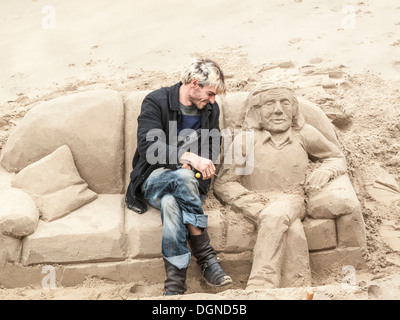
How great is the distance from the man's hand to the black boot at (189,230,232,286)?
1.45ft

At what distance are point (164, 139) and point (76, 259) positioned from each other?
3.71ft

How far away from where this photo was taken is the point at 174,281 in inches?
214

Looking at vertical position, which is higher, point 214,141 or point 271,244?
point 214,141

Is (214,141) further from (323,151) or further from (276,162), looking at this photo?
(323,151)

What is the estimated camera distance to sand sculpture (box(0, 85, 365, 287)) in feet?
18.8

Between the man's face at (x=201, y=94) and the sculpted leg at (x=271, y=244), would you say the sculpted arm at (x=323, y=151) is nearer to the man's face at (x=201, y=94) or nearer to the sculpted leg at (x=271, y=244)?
the sculpted leg at (x=271, y=244)

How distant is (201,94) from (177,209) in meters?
0.93

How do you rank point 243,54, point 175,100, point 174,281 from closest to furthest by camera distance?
point 174,281 < point 175,100 < point 243,54

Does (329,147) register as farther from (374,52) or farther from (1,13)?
(1,13)

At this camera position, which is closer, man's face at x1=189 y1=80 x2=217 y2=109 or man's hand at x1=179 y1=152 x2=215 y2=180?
man's hand at x1=179 y1=152 x2=215 y2=180

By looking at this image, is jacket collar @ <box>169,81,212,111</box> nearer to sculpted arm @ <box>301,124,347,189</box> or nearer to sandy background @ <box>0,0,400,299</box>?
sculpted arm @ <box>301,124,347,189</box>

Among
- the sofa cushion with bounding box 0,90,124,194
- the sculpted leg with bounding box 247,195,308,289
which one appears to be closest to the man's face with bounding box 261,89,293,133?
the sculpted leg with bounding box 247,195,308,289

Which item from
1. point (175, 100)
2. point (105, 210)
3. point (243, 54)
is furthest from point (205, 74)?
point (243, 54)

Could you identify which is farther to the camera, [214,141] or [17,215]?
[214,141]
